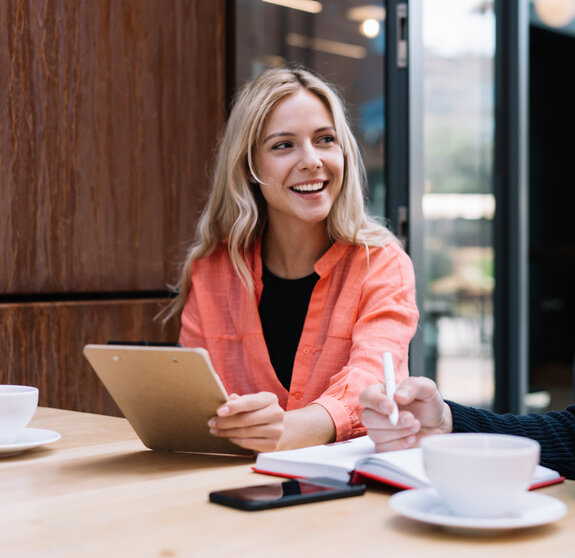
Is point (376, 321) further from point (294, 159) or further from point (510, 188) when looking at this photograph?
point (510, 188)

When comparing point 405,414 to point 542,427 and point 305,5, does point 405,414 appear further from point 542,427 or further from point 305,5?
point 305,5

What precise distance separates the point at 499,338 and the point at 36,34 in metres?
2.35

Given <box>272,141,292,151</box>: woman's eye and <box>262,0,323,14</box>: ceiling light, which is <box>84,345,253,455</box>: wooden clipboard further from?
<box>262,0,323,14</box>: ceiling light

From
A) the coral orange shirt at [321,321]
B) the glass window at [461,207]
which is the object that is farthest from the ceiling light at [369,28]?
the coral orange shirt at [321,321]

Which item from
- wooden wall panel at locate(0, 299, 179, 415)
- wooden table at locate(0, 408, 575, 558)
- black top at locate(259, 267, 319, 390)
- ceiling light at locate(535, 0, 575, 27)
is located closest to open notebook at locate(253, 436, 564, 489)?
wooden table at locate(0, 408, 575, 558)

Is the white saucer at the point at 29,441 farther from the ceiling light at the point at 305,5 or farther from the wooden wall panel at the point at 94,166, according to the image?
the ceiling light at the point at 305,5

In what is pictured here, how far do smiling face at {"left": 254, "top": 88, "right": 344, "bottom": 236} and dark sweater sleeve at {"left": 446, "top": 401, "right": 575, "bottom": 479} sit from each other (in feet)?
2.85

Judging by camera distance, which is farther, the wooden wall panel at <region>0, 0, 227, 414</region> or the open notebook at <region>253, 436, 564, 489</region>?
the wooden wall panel at <region>0, 0, 227, 414</region>

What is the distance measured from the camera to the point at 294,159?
2094 millimetres

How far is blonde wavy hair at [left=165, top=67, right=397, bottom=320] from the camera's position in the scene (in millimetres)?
2078

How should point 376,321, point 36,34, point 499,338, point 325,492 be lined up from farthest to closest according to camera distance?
point 499,338
point 36,34
point 376,321
point 325,492

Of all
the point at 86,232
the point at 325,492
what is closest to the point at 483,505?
the point at 325,492

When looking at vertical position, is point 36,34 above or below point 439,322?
above

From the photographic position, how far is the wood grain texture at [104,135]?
2445 millimetres
